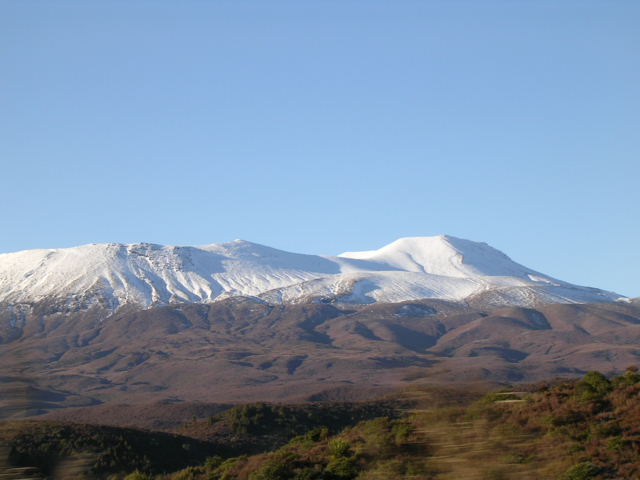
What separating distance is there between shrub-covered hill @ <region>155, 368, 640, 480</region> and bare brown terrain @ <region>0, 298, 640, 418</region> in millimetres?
A: 73925

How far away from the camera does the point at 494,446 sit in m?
9.25

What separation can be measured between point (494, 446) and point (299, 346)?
149687 millimetres

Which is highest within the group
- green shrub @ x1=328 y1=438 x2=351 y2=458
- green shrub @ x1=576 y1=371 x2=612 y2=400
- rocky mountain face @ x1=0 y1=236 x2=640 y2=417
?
green shrub @ x1=576 y1=371 x2=612 y2=400

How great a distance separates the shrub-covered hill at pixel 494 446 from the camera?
364 inches

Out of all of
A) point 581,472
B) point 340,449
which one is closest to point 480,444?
point 581,472

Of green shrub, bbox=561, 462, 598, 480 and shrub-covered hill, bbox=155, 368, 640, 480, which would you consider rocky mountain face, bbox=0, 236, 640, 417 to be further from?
green shrub, bbox=561, 462, 598, 480

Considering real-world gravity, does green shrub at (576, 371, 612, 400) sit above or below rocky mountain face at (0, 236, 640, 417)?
above

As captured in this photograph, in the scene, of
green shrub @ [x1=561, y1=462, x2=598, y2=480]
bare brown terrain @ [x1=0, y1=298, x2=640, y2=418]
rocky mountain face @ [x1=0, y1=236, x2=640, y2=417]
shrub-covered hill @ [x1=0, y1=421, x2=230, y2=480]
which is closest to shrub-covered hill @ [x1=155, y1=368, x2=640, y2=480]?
green shrub @ [x1=561, y1=462, x2=598, y2=480]

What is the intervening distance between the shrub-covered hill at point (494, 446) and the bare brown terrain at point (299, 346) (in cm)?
7392

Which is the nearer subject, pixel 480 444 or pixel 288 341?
pixel 480 444

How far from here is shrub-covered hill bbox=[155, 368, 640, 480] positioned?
9250mm

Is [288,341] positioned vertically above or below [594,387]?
below

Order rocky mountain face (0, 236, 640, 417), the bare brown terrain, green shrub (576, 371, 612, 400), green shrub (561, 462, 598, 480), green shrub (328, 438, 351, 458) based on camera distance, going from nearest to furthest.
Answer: green shrub (561, 462, 598, 480) → green shrub (328, 438, 351, 458) → green shrub (576, 371, 612, 400) → the bare brown terrain → rocky mountain face (0, 236, 640, 417)

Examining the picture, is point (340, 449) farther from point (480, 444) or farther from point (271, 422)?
point (271, 422)
